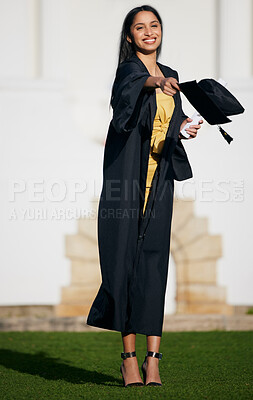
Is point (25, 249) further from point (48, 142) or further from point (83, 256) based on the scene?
point (48, 142)

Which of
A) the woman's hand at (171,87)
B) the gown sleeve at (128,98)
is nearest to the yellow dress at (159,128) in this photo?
the gown sleeve at (128,98)

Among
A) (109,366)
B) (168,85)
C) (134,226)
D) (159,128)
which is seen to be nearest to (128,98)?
(168,85)

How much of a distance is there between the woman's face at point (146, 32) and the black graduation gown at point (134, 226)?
0.08 m

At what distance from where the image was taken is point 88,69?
32.7ft

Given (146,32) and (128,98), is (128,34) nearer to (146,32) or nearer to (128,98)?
(146,32)

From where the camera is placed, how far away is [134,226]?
3555 mm

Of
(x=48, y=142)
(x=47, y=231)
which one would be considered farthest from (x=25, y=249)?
(x=48, y=142)

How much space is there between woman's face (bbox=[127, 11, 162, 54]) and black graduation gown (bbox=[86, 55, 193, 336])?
83 millimetres

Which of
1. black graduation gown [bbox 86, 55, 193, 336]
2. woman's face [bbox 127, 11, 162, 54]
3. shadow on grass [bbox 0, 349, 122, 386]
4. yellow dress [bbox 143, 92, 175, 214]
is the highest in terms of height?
woman's face [bbox 127, 11, 162, 54]

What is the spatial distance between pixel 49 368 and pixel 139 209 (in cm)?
142

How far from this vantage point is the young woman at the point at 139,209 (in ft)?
11.5

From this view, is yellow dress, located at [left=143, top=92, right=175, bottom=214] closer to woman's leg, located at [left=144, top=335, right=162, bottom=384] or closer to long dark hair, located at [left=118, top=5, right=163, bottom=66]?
long dark hair, located at [left=118, top=5, right=163, bottom=66]

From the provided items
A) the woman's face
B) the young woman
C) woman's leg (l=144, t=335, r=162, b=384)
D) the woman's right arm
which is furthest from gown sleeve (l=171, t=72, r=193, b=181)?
woman's leg (l=144, t=335, r=162, b=384)

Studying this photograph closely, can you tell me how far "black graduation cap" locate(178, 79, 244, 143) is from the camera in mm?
3312
